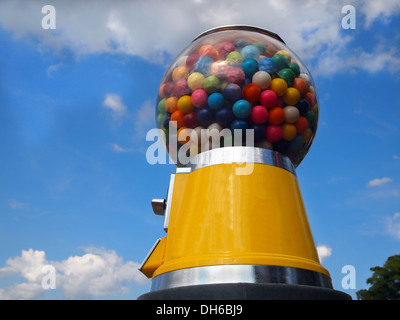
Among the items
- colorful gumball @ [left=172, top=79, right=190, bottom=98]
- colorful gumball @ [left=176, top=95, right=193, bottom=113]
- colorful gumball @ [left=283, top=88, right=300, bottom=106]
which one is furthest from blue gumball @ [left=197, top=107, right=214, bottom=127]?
colorful gumball @ [left=283, top=88, right=300, bottom=106]

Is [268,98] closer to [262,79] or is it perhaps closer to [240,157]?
[262,79]

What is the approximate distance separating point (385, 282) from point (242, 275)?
53.8 ft

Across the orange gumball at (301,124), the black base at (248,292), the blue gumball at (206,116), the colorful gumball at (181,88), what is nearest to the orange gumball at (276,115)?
the orange gumball at (301,124)

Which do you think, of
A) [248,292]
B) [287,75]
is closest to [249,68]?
[287,75]

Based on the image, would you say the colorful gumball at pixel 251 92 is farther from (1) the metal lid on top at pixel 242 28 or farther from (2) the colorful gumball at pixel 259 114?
(1) the metal lid on top at pixel 242 28

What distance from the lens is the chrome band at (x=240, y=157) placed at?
9.40ft

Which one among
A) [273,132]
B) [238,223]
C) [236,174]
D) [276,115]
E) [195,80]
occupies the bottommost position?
[238,223]

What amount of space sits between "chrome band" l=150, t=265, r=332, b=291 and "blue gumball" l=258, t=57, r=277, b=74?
4.99 feet

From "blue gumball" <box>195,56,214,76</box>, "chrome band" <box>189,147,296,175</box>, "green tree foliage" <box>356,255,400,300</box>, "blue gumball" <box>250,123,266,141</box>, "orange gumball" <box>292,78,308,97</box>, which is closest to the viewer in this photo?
"chrome band" <box>189,147,296,175</box>

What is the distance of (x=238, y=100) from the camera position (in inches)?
117

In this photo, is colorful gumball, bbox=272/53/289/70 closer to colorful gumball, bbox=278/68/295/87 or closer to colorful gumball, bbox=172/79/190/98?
colorful gumball, bbox=278/68/295/87

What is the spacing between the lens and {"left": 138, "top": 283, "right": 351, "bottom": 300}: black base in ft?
7.22
